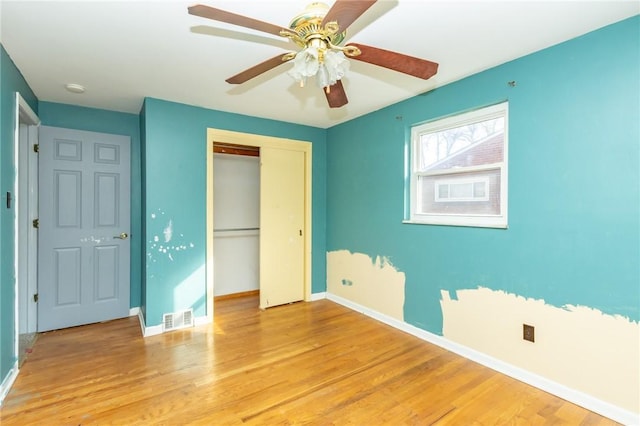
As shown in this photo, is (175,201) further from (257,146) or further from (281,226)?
(281,226)

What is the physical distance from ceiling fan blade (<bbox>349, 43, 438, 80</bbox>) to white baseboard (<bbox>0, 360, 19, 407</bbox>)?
3030mm

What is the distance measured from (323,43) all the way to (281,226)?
283 centimetres

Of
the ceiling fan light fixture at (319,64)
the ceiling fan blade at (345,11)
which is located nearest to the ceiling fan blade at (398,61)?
the ceiling fan light fixture at (319,64)

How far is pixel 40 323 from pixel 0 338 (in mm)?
1369

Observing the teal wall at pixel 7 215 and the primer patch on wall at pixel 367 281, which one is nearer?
the teal wall at pixel 7 215

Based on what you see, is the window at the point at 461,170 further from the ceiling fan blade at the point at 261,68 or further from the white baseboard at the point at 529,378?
the ceiling fan blade at the point at 261,68

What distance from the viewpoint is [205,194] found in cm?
350


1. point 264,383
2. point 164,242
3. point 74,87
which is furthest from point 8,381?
point 74,87

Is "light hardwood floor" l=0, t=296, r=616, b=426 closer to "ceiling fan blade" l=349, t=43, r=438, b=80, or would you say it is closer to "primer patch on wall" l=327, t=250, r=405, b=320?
"primer patch on wall" l=327, t=250, r=405, b=320

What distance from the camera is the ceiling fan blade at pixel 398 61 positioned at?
5.34 feet

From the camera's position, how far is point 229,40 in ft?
6.87

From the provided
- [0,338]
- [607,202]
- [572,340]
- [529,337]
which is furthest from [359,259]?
[0,338]

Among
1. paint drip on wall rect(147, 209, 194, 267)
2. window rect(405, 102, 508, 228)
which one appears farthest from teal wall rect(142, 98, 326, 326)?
window rect(405, 102, 508, 228)

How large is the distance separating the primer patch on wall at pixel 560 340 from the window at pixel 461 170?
652 millimetres
